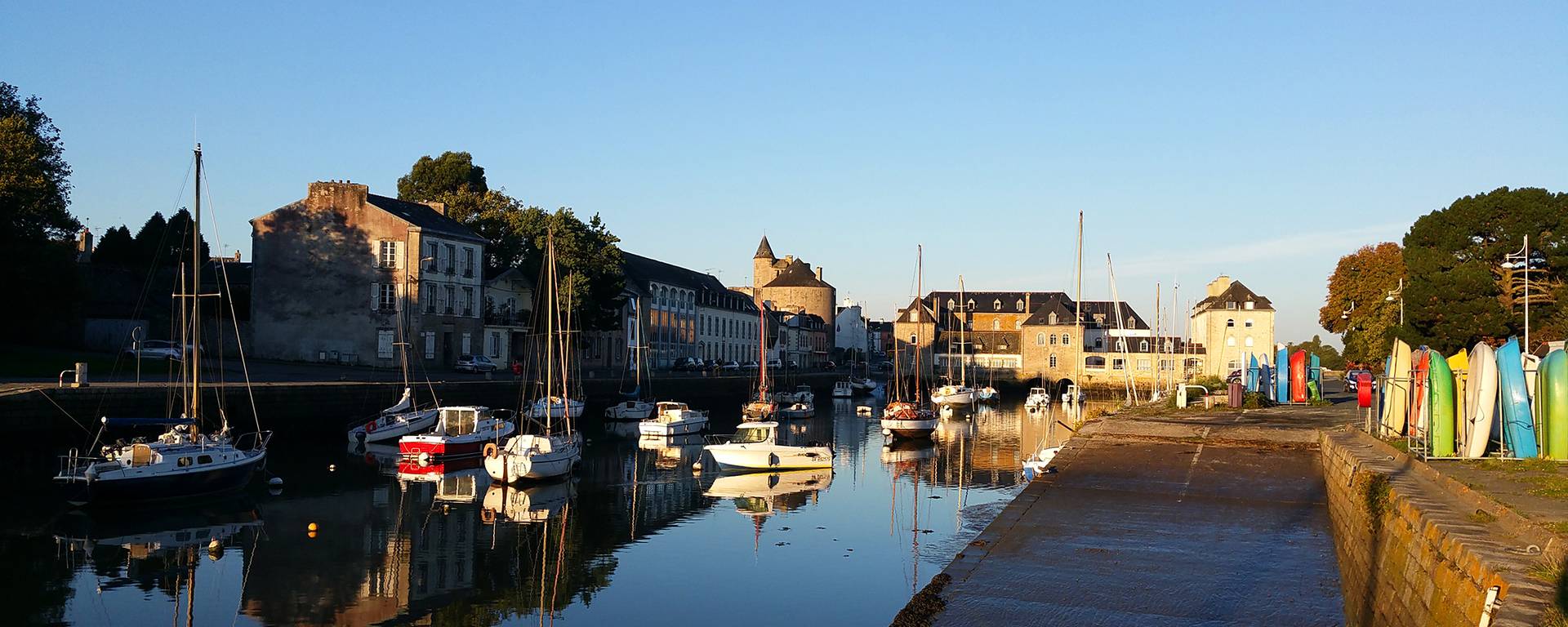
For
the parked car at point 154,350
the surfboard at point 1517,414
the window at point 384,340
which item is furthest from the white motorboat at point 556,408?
the surfboard at point 1517,414

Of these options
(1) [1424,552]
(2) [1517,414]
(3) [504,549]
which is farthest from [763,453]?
(1) [1424,552]

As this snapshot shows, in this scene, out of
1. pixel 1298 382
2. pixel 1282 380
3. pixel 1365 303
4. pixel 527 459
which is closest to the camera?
pixel 527 459

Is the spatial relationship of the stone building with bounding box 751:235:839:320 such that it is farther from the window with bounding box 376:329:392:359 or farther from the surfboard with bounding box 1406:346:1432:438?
the surfboard with bounding box 1406:346:1432:438

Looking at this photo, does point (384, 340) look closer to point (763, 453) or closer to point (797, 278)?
point (763, 453)

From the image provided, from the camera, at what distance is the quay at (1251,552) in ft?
41.1

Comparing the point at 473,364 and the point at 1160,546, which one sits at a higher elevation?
the point at 473,364

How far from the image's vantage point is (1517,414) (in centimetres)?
2131

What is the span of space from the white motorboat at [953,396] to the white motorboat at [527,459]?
50.5 m

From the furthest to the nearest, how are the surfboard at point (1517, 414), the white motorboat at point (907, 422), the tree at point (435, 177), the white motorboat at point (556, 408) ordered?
the tree at point (435, 177)
the white motorboat at point (907, 422)
the white motorboat at point (556, 408)
the surfboard at point (1517, 414)

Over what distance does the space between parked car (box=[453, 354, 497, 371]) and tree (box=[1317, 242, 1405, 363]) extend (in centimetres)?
5430

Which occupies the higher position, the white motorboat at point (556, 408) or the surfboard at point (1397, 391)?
the surfboard at point (1397, 391)

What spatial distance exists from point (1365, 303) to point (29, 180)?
83.4m

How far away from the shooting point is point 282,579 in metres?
21.2

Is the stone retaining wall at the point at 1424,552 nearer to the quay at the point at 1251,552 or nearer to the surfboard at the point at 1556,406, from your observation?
the quay at the point at 1251,552
